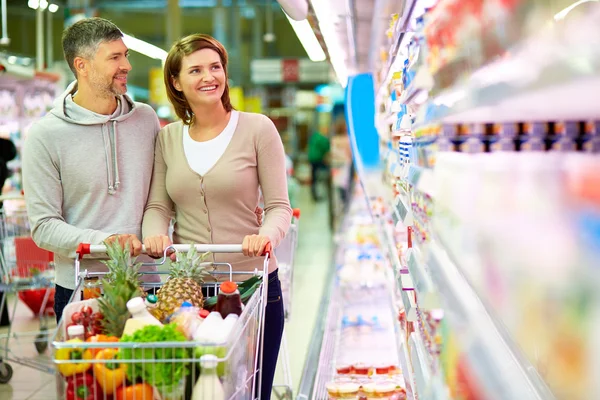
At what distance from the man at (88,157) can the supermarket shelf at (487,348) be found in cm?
154

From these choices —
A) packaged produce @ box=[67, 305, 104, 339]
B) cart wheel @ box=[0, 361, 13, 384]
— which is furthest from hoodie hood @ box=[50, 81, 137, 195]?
cart wheel @ box=[0, 361, 13, 384]

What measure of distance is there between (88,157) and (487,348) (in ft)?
6.43

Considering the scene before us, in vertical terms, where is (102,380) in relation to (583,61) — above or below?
below

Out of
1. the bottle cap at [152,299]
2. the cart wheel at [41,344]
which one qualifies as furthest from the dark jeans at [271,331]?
the cart wheel at [41,344]

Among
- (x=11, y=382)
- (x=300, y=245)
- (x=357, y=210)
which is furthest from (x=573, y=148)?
(x=300, y=245)

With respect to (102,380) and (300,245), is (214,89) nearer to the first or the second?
(102,380)

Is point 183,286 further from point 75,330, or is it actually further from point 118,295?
point 75,330

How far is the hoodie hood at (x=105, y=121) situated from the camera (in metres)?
2.80

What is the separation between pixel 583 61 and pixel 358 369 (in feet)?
11.9

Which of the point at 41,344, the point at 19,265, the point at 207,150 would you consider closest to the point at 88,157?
the point at 207,150

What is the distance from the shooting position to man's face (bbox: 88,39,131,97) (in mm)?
2807

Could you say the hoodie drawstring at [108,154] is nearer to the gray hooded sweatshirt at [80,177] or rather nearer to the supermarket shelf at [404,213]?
the gray hooded sweatshirt at [80,177]

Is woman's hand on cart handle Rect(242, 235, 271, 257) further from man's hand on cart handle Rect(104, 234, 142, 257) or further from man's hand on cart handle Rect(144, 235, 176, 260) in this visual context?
man's hand on cart handle Rect(104, 234, 142, 257)

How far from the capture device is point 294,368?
518 centimetres
